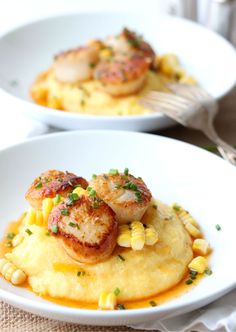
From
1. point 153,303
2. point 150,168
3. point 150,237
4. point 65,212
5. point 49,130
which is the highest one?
point 65,212

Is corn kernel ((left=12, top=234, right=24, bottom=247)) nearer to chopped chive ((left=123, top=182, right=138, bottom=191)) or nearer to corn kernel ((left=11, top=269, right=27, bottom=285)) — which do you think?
corn kernel ((left=11, top=269, right=27, bottom=285))

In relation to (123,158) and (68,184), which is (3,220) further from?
(123,158)

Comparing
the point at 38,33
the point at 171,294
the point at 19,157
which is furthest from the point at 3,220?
the point at 38,33

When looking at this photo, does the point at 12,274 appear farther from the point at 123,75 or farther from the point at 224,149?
the point at 123,75

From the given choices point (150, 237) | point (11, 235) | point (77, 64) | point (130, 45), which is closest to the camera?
point (150, 237)

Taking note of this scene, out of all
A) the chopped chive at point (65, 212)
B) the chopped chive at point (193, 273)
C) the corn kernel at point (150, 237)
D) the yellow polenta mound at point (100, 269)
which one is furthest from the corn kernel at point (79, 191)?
the chopped chive at point (193, 273)

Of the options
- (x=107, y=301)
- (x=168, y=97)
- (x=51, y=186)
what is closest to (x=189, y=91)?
(x=168, y=97)

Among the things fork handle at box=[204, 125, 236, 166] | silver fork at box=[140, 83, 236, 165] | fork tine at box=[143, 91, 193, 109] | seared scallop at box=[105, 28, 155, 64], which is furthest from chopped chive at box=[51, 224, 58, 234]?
seared scallop at box=[105, 28, 155, 64]
